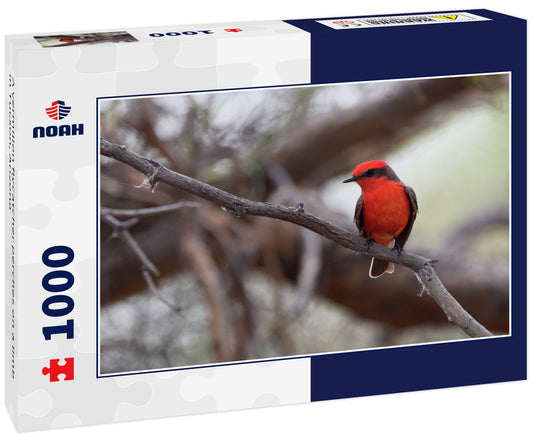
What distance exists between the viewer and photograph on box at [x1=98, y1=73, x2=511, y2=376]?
3461mm

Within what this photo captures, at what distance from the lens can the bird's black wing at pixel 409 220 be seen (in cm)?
361

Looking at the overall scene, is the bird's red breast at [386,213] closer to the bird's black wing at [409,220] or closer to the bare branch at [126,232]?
the bird's black wing at [409,220]

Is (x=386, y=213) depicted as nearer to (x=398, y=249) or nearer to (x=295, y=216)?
(x=398, y=249)

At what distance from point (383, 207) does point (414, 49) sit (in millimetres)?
552

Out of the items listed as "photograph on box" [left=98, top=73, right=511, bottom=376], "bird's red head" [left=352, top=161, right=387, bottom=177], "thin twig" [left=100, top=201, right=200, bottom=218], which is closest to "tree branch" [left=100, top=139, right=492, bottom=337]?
"photograph on box" [left=98, top=73, right=511, bottom=376]

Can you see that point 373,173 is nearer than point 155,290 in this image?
Yes

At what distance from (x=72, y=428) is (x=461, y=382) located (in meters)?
1.33

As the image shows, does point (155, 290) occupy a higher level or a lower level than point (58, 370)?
higher

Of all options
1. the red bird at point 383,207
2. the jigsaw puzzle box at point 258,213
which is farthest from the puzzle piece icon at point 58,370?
the red bird at point 383,207

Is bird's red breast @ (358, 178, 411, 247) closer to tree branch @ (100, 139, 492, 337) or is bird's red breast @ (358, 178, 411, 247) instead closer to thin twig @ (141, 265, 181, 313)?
tree branch @ (100, 139, 492, 337)

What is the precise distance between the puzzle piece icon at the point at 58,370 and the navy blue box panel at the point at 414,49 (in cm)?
115

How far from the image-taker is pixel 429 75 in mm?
3438

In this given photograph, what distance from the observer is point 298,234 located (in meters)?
4.21

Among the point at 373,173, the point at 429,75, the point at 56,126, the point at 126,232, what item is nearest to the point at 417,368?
the point at 373,173
